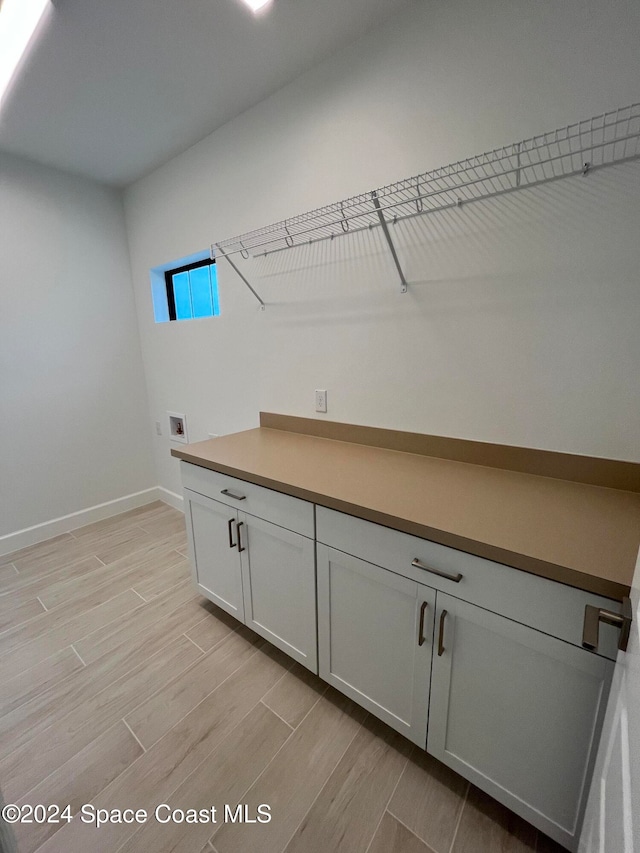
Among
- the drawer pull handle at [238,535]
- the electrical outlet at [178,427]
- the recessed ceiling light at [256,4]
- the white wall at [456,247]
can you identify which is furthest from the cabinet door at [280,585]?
the recessed ceiling light at [256,4]

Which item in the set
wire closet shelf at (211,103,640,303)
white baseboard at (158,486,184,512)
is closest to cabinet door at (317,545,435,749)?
wire closet shelf at (211,103,640,303)

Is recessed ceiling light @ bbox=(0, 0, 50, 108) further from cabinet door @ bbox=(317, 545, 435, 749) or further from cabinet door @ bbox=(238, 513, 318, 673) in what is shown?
cabinet door @ bbox=(317, 545, 435, 749)

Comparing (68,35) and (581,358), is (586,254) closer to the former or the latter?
(581,358)

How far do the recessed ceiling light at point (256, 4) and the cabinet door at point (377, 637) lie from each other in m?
1.90

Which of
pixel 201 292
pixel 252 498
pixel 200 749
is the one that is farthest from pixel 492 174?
pixel 200 749

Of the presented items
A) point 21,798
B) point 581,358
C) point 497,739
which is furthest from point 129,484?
point 581,358

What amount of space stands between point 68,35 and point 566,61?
177 cm

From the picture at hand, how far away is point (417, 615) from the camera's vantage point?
99 cm

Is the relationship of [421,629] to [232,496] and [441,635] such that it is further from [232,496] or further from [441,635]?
[232,496]

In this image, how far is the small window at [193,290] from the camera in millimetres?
2350

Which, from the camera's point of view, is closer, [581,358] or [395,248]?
[581,358]

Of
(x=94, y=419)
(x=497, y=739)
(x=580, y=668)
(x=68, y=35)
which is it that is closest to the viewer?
(x=580, y=668)

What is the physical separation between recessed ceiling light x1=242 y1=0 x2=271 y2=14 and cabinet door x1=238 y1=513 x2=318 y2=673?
185 cm

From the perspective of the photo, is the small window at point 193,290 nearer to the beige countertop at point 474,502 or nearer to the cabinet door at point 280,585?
the beige countertop at point 474,502
